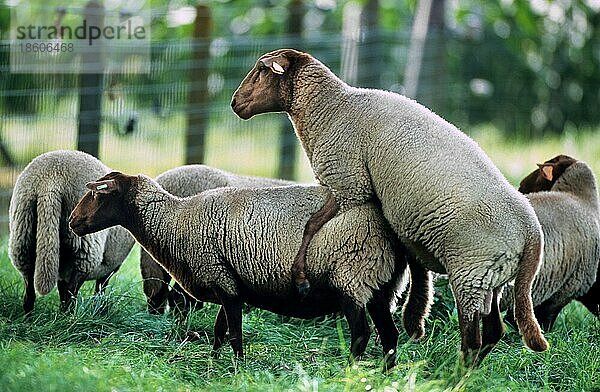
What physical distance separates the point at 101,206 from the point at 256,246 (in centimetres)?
102

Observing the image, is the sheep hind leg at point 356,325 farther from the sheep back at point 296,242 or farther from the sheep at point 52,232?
the sheep at point 52,232

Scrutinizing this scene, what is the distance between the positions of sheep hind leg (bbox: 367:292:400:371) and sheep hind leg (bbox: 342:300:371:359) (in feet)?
0.49

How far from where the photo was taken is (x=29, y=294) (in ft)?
22.0

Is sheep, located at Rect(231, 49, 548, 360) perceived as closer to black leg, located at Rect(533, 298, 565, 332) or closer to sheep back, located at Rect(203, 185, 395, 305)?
sheep back, located at Rect(203, 185, 395, 305)

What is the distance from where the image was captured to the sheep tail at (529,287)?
5.54 metres

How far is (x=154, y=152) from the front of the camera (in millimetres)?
10477

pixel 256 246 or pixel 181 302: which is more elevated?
pixel 256 246

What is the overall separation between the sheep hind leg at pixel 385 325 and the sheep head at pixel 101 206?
1665 mm

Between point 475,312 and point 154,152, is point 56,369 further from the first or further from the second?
point 154,152

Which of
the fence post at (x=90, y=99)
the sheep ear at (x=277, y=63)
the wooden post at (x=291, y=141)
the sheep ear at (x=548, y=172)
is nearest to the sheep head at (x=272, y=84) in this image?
the sheep ear at (x=277, y=63)

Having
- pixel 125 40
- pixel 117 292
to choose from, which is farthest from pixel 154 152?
pixel 117 292

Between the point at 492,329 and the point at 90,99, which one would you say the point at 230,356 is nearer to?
the point at 492,329

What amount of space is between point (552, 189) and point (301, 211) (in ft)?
7.55

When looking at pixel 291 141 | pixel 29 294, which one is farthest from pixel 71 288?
pixel 291 141
